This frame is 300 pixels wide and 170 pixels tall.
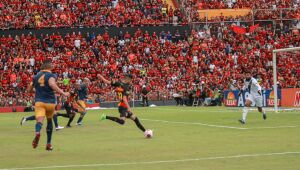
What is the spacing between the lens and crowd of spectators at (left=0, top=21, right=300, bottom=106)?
179 feet

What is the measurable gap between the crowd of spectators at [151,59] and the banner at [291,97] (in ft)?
15.7

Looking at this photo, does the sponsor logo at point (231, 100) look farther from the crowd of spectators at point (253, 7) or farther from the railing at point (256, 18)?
the crowd of spectators at point (253, 7)

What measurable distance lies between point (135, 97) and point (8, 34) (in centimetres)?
1213

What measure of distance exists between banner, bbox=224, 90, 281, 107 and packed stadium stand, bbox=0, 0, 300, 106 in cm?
369

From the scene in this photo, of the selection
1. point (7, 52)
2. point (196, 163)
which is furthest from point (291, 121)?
point (7, 52)

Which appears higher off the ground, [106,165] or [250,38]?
[250,38]

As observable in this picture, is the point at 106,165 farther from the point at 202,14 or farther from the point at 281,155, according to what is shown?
the point at 202,14

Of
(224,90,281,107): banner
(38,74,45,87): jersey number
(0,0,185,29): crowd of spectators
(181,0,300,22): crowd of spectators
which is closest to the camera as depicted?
(38,74,45,87): jersey number

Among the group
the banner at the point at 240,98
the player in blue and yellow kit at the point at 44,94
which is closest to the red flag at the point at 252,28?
the banner at the point at 240,98

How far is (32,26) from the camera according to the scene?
196ft

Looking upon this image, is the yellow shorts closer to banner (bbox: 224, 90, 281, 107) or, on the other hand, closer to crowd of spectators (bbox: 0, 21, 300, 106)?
banner (bbox: 224, 90, 281, 107)

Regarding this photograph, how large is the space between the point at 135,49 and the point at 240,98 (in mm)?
14481

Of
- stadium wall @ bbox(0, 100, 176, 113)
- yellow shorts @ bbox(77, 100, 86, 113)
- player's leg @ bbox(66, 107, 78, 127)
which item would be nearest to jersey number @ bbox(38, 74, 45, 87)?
player's leg @ bbox(66, 107, 78, 127)

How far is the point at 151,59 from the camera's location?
6075cm
